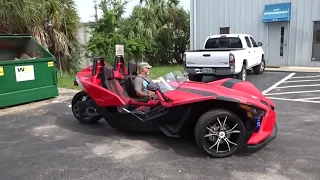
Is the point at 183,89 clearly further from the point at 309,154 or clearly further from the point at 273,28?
the point at 273,28

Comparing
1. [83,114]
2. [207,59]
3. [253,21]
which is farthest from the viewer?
[253,21]

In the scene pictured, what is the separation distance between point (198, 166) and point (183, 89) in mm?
1092

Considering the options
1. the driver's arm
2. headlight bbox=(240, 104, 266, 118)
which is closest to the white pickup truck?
the driver's arm

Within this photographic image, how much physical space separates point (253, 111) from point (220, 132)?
1.62ft

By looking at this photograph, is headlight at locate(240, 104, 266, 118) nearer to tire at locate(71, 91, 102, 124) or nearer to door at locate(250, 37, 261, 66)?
tire at locate(71, 91, 102, 124)

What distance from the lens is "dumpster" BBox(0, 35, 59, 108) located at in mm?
7285

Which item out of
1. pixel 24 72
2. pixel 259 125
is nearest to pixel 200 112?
pixel 259 125

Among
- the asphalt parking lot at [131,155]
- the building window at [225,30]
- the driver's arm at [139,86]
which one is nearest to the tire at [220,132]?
the asphalt parking lot at [131,155]

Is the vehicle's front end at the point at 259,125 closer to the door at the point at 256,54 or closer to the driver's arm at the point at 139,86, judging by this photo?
the driver's arm at the point at 139,86

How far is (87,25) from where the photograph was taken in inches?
663

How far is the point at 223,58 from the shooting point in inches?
377

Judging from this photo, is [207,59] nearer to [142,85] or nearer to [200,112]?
[142,85]

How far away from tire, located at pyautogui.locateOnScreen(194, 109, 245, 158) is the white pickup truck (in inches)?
227

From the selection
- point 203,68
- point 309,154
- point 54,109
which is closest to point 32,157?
point 54,109
